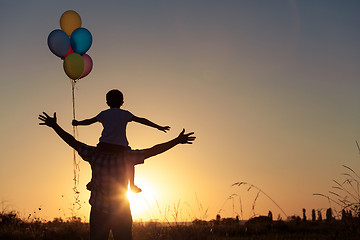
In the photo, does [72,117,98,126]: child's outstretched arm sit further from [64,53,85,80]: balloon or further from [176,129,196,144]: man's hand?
[64,53,85,80]: balloon

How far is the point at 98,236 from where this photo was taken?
15.1 feet

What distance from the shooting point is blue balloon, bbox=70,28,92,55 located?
8492 millimetres

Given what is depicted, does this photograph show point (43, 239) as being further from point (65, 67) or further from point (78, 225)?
point (65, 67)

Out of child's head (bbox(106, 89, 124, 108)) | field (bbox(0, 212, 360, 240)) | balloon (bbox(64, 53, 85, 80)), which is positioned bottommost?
field (bbox(0, 212, 360, 240))

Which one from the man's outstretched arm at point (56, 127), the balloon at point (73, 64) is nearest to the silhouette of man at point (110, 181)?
the man's outstretched arm at point (56, 127)

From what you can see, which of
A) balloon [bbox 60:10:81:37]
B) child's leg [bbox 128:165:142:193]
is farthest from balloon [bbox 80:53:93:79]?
child's leg [bbox 128:165:142:193]

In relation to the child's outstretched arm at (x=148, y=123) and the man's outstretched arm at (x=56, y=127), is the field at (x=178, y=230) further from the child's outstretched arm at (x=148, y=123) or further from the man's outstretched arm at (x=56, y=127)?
the man's outstretched arm at (x=56, y=127)

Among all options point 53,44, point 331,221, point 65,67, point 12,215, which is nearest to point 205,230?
point 331,221

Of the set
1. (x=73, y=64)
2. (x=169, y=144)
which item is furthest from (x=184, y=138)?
(x=73, y=64)

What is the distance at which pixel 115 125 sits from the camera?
4.97m

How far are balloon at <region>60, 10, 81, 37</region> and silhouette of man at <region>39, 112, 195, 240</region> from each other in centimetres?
444

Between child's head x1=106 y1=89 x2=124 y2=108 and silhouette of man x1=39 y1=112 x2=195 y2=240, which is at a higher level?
child's head x1=106 y1=89 x2=124 y2=108

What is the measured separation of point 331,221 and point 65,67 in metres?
5.31

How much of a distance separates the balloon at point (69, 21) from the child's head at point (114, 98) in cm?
444
